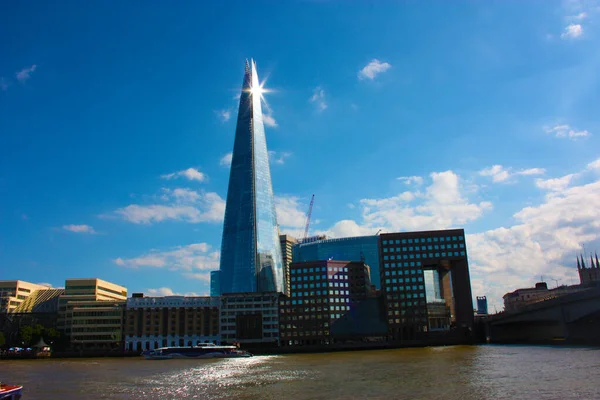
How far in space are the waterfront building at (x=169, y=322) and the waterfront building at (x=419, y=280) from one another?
203 feet

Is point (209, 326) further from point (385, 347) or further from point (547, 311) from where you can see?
point (547, 311)

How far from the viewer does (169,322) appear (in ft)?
609

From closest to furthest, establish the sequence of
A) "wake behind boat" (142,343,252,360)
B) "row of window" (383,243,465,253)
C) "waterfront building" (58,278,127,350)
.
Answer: "wake behind boat" (142,343,252,360) < "waterfront building" (58,278,127,350) < "row of window" (383,243,465,253)

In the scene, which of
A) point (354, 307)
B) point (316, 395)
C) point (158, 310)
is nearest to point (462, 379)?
point (316, 395)

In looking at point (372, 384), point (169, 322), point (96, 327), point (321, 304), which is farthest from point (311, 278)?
point (372, 384)

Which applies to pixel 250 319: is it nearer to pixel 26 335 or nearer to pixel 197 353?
pixel 197 353

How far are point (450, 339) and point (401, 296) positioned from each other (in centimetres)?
2224

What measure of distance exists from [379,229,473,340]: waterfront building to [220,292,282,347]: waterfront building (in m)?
39.6

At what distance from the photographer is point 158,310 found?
616 ft

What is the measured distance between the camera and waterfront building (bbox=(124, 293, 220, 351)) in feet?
602

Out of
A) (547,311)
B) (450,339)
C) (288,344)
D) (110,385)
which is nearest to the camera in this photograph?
(110,385)

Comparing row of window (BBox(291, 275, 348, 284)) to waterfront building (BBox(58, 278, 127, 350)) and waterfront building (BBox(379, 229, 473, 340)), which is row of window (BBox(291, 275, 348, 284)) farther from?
waterfront building (BBox(58, 278, 127, 350))

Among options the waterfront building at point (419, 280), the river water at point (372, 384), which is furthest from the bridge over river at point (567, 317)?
the river water at point (372, 384)

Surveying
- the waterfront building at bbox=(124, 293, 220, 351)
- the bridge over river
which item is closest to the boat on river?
the bridge over river
